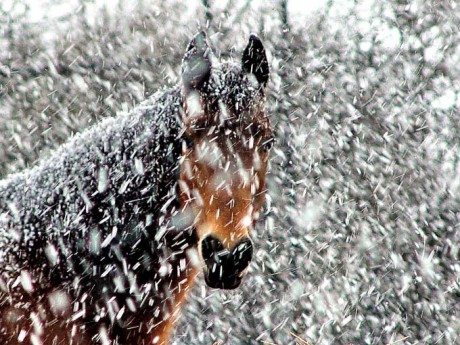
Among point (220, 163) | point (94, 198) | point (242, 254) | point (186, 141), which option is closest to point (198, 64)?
point (186, 141)

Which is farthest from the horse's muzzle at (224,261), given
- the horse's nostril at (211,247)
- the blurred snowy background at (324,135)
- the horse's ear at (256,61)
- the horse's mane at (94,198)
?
the blurred snowy background at (324,135)

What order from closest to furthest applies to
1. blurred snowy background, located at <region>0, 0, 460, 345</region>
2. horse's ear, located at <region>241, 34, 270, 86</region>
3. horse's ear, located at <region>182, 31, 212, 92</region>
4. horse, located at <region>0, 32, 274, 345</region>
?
horse, located at <region>0, 32, 274, 345</region>
horse's ear, located at <region>182, 31, 212, 92</region>
horse's ear, located at <region>241, 34, 270, 86</region>
blurred snowy background, located at <region>0, 0, 460, 345</region>

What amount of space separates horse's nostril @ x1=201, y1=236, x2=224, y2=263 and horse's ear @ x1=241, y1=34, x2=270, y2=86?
2.57 ft

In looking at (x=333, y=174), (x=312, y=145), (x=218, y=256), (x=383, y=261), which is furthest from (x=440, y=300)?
(x=218, y=256)

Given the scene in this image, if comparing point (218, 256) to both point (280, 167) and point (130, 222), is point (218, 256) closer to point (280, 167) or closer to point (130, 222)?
point (130, 222)

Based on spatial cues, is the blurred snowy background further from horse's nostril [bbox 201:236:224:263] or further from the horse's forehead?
horse's nostril [bbox 201:236:224:263]

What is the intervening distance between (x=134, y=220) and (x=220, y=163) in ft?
1.29

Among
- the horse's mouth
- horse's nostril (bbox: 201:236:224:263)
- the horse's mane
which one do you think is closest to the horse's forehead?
the horse's mane

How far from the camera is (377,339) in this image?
7.31 metres

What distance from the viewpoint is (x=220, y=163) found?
76.1 inches

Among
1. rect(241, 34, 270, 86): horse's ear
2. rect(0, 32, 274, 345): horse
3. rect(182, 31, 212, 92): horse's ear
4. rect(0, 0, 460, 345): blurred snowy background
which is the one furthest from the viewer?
rect(0, 0, 460, 345): blurred snowy background

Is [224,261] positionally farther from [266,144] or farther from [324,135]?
[324,135]

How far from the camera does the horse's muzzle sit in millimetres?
1891

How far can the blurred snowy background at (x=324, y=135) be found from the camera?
6781mm
